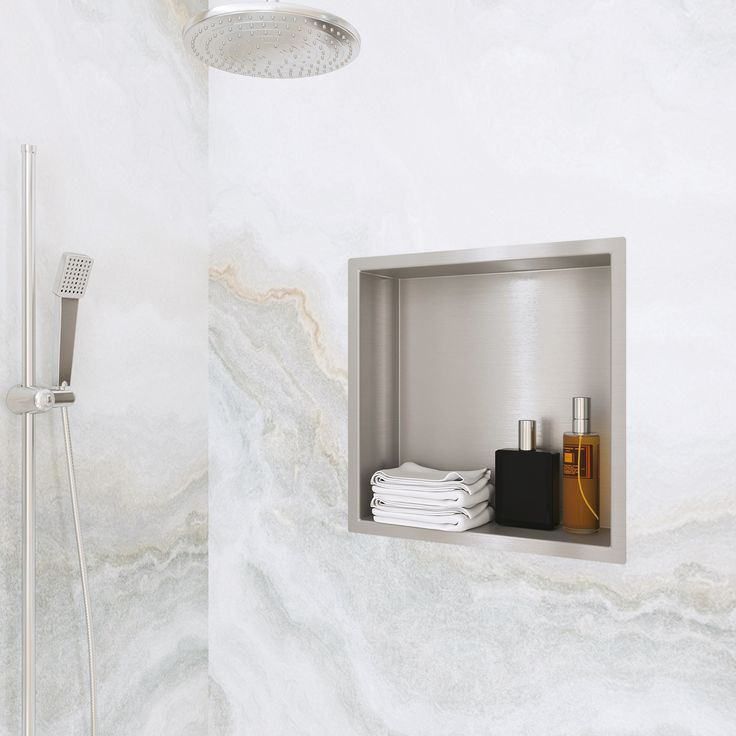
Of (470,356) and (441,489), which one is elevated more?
(470,356)

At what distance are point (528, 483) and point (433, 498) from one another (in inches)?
6.6

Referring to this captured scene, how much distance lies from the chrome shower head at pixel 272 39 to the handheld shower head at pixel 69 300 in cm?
42

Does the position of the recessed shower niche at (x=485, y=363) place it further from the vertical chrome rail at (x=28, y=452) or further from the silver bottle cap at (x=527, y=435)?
the vertical chrome rail at (x=28, y=452)

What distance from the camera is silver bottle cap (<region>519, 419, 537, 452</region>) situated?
1353 mm

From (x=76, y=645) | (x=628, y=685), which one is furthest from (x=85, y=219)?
(x=628, y=685)

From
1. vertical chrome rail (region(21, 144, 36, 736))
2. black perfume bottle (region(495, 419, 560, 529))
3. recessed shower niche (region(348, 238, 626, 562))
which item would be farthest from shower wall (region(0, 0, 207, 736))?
black perfume bottle (region(495, 419, 560, 529))

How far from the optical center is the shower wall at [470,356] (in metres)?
1.17

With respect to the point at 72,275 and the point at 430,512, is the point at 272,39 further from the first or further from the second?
the point at 430,512

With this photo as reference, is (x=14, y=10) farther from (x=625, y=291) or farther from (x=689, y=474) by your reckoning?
(x=689, y=474)

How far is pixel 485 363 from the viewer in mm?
1454

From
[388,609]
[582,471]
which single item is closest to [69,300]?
[388,609]

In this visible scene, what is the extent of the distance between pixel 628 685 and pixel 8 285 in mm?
1187

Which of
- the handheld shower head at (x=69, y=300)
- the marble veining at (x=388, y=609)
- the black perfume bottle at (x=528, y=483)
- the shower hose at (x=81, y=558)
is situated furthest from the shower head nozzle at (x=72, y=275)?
the black perfume bottle at (x=528, y=483)

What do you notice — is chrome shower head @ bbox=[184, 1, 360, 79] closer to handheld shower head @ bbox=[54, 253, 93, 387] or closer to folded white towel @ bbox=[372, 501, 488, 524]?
handheld shower head @ bbox=[54, 253, 93, 387]
